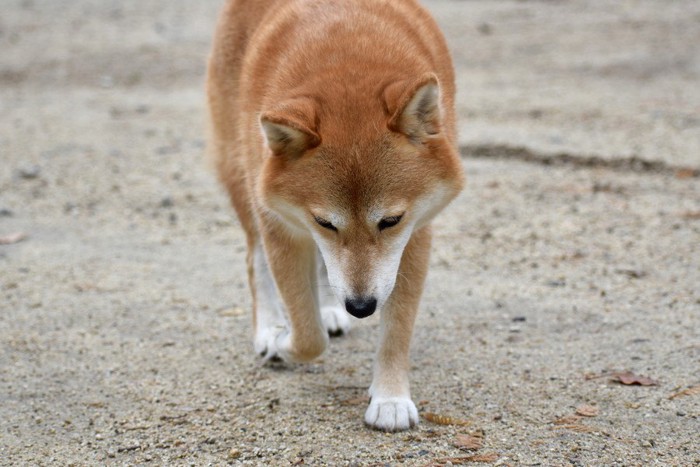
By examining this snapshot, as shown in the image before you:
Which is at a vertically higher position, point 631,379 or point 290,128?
point 290,128

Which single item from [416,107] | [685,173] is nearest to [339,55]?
[416,107]

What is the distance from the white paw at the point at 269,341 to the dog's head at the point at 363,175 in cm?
86

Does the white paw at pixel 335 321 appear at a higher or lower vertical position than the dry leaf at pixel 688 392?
lower

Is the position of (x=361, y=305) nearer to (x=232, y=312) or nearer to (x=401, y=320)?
(x=401, y=320)

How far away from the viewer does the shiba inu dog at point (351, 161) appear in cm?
338

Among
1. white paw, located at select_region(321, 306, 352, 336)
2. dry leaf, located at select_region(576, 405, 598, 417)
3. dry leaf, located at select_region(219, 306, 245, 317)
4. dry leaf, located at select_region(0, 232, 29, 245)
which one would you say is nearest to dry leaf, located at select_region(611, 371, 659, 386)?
dry leaf, located at select_region(576, 405, 598, 417)

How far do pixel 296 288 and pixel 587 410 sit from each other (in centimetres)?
129

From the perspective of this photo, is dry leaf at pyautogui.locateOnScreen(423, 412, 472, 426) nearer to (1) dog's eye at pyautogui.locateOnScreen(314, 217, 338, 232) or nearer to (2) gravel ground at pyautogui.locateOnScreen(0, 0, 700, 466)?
(2) gravel ground at pyautogui.locateOnScreen(0, 0, 700, 466)

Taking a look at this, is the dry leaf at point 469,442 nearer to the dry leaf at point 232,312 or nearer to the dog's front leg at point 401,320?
the dog's front leg at point 401,320

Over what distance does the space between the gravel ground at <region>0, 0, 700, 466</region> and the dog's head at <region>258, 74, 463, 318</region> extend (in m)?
0.69

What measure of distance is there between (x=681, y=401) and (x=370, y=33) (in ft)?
6.42

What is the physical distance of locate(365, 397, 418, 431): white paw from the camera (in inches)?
142

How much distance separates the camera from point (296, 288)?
3.96 meters

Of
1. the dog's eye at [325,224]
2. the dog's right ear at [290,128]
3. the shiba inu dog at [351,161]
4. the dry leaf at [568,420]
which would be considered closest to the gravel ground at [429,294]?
the dry leaf at [568,420]
